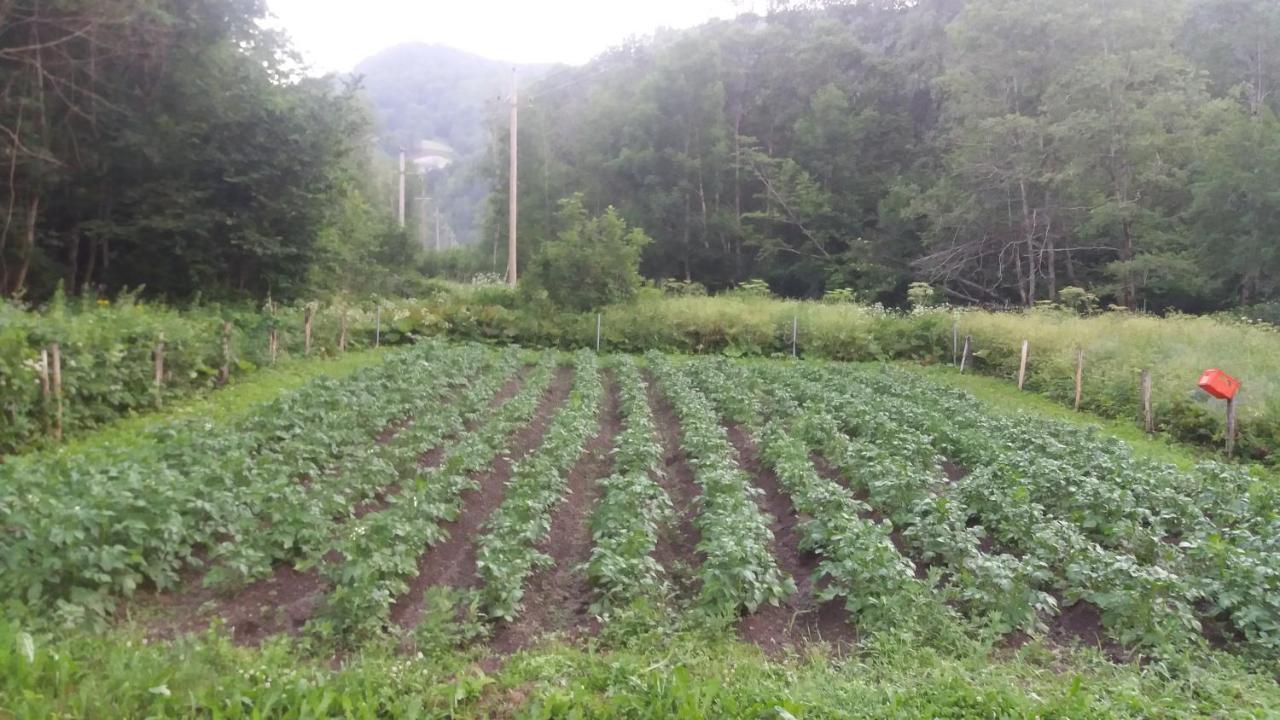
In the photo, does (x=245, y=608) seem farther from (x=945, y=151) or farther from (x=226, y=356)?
(x=945, y=151)

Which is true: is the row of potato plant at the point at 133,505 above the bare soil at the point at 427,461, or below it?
above

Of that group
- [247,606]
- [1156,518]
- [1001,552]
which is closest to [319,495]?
[247,606]

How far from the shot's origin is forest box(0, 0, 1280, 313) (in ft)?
61.9

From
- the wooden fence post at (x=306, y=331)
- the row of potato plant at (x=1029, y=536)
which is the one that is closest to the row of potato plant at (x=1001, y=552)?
the row of potato plant at (x=1029, y=536)

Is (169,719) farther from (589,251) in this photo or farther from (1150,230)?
(1150,230)

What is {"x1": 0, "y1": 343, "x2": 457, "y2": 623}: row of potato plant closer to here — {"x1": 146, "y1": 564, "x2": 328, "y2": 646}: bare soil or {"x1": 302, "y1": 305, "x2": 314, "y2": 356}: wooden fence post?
{"x1": 146, "y1": 564, "x2": 328, "y2": 646}: bare soil

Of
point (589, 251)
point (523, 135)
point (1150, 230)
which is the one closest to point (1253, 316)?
point (1150, 230)

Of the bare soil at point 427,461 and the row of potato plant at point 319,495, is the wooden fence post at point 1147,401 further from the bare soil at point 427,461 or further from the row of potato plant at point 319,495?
the row of potato plant at point 319,495

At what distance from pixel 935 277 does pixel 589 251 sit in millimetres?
16924

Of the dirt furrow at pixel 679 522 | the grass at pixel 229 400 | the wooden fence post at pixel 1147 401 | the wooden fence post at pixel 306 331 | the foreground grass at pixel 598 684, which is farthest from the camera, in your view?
the wooden fence post at pixel 306 331

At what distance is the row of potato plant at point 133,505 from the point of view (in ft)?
17.3

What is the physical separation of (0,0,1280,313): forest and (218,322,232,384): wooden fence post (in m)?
3.31

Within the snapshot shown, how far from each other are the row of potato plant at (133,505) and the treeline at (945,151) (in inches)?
1144

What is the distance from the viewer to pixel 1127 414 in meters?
15.3
